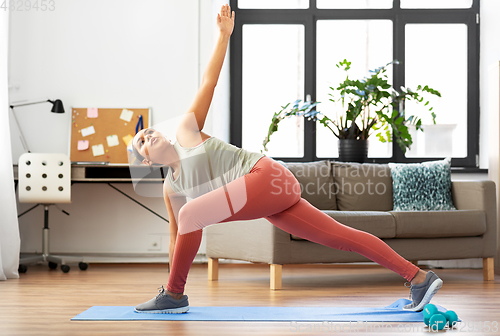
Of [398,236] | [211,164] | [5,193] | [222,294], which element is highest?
[211,164]

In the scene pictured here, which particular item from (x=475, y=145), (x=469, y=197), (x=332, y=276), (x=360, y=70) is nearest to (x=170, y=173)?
(x=332, y=276)

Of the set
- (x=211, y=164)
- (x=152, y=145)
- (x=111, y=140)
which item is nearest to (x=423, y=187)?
(x=211, y=164)

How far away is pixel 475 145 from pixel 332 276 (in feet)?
6.48

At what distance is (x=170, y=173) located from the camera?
190 centimetres

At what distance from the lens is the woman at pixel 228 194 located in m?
1.74

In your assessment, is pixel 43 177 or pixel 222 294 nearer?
pixel 222 294

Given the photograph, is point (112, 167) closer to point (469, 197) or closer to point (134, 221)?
point (134, 221)

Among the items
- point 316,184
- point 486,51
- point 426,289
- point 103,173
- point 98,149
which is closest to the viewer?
point 426,289

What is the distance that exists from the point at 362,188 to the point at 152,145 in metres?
2.10

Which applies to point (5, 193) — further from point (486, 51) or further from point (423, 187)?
point (486, 51)

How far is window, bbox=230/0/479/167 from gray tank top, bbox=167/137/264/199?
2613mm

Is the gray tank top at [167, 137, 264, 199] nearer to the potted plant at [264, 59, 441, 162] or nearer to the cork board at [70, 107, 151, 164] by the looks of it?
the potted plant at [264, 59, 441, 162]

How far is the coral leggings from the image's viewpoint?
1733 mm

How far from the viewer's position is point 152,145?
1892mm
